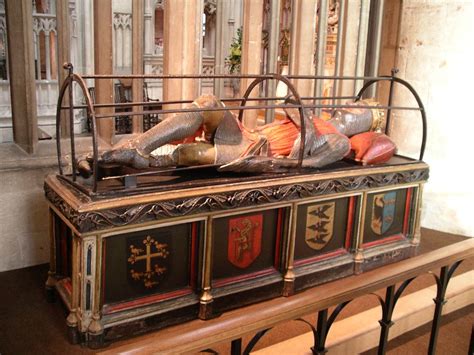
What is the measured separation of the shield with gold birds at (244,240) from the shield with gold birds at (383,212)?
0.75m

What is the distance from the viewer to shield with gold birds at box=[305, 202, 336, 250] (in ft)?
8.41

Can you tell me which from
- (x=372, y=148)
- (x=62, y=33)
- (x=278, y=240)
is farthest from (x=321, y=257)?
(x=62, y=33)

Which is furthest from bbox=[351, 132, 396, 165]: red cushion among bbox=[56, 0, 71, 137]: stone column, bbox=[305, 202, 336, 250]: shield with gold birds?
bbox=[56, 0, 71, 137]: stone column

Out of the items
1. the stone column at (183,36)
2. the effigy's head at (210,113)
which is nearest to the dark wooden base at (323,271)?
the effigy's head at (210,113)

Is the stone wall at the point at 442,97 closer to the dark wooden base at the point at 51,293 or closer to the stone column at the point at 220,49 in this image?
the stone column at the point at 220,49

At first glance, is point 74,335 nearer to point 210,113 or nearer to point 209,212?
point 209,212

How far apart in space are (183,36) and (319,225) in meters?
1.30

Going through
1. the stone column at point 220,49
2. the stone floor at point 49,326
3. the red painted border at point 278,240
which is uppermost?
the stone column at point 220,49

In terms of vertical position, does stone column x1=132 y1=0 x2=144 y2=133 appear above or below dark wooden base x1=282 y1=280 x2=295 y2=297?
above

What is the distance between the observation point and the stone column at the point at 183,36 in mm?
2990

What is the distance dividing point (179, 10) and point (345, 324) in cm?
188

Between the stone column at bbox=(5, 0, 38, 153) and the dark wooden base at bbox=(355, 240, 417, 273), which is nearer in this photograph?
the stone column at bbox=(5, 0, 38, 153)

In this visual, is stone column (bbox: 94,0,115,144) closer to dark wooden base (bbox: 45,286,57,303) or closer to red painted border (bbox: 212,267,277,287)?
dark wooden base (bbox: 45,286,57,303)

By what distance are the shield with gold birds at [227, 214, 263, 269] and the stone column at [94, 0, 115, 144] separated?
1.14m
